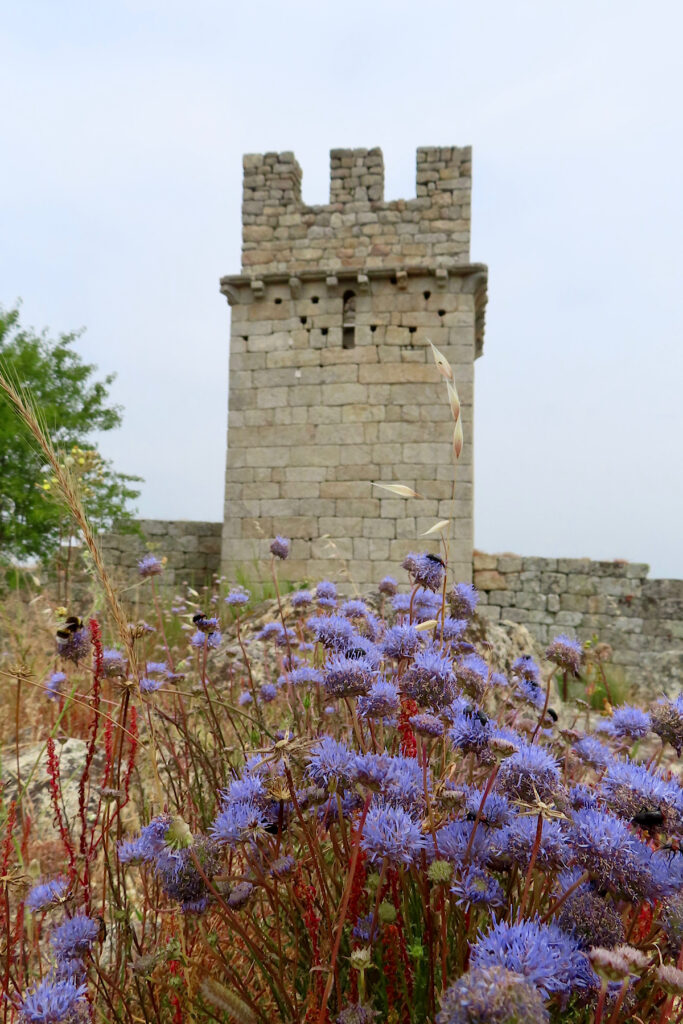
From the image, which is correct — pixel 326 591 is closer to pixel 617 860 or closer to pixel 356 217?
pixel 617 860

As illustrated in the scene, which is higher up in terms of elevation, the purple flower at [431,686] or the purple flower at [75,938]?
the purple flower at [431,686]

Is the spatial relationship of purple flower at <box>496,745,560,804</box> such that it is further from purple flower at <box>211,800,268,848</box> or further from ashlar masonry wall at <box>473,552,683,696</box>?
ashlar masonry wall at <box>473,552,683,696</box>

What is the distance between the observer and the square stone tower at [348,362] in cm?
1039

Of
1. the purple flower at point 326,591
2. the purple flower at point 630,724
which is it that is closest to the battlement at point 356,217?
the purple flower at point 326,591

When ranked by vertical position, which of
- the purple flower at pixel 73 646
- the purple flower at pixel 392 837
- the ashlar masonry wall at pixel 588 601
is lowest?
the ashlar masonry wall at pixel 588 601

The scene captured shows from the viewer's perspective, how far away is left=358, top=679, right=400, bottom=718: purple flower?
134cm

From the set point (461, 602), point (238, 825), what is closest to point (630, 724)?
point (461, 602)

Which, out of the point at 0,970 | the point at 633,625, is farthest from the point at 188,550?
the point at 0,970

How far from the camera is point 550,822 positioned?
1151mm

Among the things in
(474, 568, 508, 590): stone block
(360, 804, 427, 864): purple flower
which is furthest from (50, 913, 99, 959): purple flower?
(474, 568, 508, 590): stone block

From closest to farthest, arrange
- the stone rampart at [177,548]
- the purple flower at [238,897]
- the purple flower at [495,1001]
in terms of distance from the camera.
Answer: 1. the purple flower at [495,1001]
2. the purple flower at [238,897]
3. the stone rampart at [177,548]

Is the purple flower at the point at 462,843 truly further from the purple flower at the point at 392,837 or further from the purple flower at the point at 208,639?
the purple flower at the point at 208,639

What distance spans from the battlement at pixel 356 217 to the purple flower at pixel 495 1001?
10.5 m

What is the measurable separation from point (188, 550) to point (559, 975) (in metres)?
11.0
